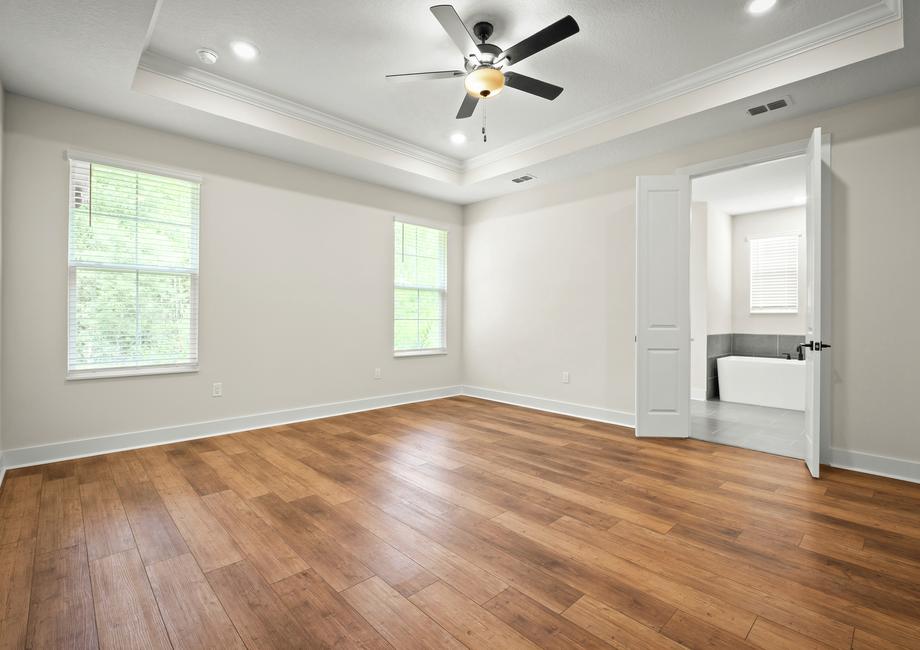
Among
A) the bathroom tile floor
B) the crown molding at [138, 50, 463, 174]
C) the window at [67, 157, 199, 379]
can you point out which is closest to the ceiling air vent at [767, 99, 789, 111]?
the bathroom tile floor

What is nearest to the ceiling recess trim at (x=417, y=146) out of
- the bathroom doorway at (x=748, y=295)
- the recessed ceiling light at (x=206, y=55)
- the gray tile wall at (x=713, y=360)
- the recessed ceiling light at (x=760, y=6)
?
the recessed ceiling light at (x=206, y=55)

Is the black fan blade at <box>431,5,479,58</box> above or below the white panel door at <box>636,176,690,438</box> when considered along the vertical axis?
above

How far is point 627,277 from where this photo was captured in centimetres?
470

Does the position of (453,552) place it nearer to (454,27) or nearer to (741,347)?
(454,27)

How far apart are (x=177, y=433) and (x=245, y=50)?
10.5 feet

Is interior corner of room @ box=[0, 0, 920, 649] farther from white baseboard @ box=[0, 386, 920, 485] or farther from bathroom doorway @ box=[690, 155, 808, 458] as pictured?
bathroom doorway @ box=[690, 155, 808, 458]

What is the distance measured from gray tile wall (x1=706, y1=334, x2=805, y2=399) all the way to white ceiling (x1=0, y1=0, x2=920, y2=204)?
11.6ft

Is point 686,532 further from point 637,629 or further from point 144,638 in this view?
point 144,638

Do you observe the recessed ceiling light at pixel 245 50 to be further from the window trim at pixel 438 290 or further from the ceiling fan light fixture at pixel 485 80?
the window trim at pixel 438 290

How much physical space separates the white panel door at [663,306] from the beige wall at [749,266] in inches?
145

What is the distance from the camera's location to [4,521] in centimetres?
239

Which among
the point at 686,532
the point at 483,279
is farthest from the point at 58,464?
the point at 483,279

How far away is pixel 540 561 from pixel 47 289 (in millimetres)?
4001

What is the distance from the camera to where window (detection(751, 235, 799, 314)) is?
6590 mm
